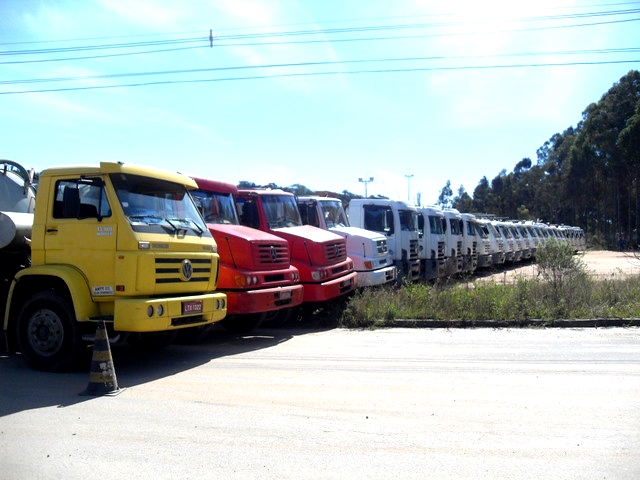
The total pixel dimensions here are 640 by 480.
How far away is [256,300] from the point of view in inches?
402

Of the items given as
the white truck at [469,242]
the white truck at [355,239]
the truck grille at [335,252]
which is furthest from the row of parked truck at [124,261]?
the white truck at [469,242]

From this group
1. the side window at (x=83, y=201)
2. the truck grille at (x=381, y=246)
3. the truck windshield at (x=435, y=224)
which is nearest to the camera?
the side window at (x=83, y=201)

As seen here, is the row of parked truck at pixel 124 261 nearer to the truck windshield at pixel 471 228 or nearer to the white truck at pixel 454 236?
the white truck at pixel 454 236

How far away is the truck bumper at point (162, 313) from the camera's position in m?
7.73

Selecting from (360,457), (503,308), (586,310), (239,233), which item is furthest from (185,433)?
(586,310)

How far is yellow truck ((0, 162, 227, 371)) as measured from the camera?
7945 millimetres

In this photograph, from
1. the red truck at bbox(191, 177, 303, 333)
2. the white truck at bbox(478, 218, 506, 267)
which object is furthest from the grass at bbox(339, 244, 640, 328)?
the white truck at bbox(478, 218, 506, 267)

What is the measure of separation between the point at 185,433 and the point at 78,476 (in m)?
1.22

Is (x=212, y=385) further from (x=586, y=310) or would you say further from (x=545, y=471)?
(x=586, y=310)

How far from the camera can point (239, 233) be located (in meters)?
10.6

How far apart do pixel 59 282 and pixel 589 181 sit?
69284mm

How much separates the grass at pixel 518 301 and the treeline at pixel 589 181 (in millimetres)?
45075

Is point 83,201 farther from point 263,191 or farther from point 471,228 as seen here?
point 471,228

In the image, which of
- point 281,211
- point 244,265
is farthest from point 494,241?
point 244,265
